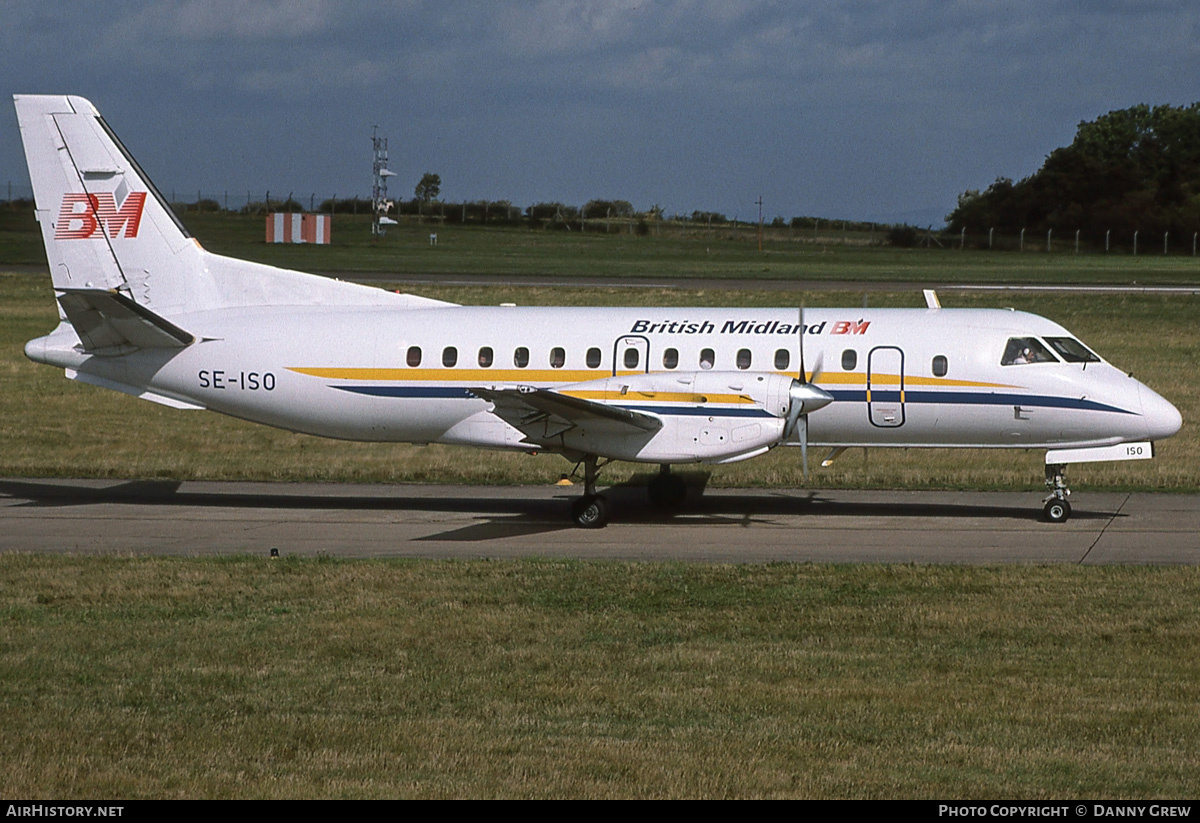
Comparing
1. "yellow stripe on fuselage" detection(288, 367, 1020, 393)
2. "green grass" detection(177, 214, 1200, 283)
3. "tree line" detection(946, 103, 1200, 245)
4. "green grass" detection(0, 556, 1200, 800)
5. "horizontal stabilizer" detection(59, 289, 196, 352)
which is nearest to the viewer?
"green grass" detection(0, 556, 1200, 800)

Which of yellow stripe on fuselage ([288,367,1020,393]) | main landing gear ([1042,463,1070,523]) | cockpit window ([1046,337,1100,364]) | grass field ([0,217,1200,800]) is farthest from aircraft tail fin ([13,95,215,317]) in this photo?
main landing gear ([1042,463,1070,523])

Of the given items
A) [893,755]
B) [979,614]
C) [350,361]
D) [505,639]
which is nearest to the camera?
[893,755]

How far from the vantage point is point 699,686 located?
1175 centimetres

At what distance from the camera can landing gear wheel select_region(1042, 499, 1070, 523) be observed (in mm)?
20500

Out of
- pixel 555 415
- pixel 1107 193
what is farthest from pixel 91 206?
pixel 1107 193

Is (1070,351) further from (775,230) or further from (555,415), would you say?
(775,230)

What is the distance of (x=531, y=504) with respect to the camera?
22.8 meters

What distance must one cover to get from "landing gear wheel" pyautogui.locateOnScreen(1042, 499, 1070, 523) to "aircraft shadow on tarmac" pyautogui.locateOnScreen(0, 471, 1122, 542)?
423 millimetres

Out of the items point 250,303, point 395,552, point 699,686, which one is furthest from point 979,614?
point 250,303

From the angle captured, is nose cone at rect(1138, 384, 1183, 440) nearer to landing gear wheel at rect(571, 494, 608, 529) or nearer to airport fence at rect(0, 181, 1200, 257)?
landing gear wheel at rect(571, 494, 608, 529)

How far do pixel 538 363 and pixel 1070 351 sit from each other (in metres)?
8.02

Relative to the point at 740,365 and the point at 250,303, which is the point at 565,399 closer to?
the point at 740,365

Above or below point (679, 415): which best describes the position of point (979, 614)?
below
